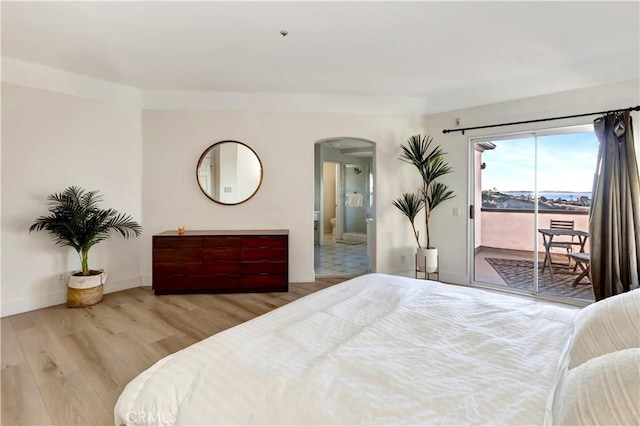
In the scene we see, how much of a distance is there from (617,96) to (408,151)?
7.44ft

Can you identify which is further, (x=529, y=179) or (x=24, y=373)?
(x=529, y=179)

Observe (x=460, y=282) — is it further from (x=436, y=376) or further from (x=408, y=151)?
(x=436, y=376)

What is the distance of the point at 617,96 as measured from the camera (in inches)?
130

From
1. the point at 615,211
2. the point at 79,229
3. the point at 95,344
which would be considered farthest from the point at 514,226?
the point at 79,229

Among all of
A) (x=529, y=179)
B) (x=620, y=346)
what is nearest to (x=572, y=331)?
(x=620, y=346)

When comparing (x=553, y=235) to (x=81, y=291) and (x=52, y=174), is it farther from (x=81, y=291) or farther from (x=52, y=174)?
(x=52, y=174)

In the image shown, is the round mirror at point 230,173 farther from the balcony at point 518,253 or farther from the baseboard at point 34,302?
the balcony at point 518,253

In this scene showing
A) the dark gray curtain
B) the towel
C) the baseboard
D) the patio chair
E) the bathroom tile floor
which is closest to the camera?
the dark gray curtain

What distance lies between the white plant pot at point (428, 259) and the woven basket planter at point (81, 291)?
405 cm

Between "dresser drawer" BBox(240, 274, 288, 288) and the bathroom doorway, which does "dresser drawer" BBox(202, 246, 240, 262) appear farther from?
the bathroom doorway

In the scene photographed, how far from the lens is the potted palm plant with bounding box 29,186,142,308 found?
331cm

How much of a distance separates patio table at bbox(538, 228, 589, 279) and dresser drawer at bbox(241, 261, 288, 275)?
331 centimetres

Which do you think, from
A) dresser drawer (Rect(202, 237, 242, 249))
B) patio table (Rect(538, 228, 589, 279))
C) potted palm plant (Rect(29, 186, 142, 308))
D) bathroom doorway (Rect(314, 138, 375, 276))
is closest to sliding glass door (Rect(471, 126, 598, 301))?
patio table (Rect(538, 228, 589, 279))

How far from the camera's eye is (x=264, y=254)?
155 inches
